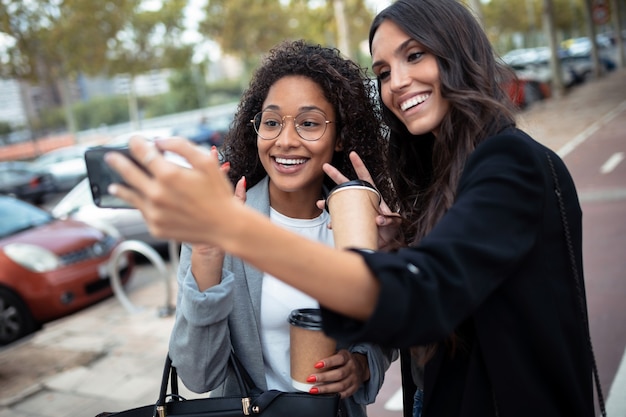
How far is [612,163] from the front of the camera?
10.3 metres

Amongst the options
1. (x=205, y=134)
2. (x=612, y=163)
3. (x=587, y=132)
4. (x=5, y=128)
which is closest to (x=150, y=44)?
(x=205, y=134)

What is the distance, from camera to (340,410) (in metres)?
1.85

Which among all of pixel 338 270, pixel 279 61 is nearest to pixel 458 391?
pixel 338 270

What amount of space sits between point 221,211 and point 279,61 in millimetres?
1294

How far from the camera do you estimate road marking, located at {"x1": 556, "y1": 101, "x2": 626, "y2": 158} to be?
11.8 meters

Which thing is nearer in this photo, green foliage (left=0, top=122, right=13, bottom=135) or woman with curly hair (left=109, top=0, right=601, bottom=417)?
woman with curly hair (left=109, top=0, right=601, bottom=417)

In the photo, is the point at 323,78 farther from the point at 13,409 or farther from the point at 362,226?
the point at 13,409

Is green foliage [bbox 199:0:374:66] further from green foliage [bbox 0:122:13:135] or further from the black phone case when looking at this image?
the black phone case

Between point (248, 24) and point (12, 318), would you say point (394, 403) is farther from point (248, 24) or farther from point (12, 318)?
point (248, 24)

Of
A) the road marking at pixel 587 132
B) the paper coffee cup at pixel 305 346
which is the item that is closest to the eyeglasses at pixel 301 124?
the paper coffee cup at pixel 305 346

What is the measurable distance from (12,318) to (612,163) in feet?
29.9

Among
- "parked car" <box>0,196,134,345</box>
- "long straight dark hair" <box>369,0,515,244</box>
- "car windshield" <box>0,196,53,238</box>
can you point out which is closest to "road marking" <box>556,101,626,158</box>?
"parked car" <box>0,196,134,345</box>

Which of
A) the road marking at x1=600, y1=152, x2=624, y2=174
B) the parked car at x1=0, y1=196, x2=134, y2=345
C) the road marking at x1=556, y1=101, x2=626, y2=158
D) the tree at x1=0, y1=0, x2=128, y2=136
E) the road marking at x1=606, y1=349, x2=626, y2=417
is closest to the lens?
the road marking at x1=606, y1=349, x2=626, y2=417

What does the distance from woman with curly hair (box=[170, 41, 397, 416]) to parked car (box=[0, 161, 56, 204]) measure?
59.2 ft
